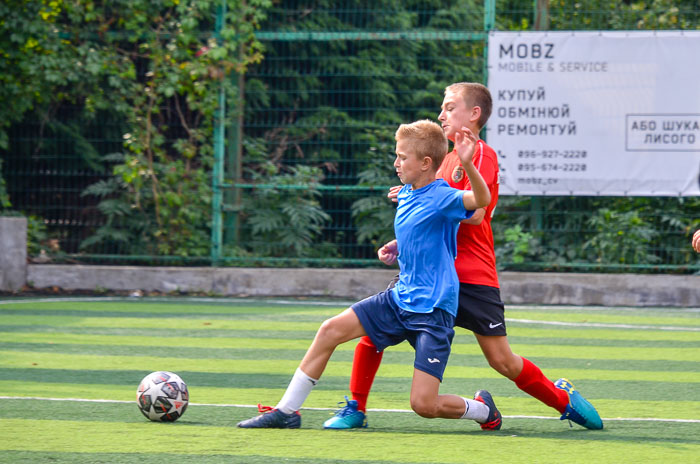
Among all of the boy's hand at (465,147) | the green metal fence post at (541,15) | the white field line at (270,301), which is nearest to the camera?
the boy's hand at (465,147)

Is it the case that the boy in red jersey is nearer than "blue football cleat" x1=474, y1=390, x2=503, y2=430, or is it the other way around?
the boy in red jersey

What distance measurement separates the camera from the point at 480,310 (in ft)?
15.8

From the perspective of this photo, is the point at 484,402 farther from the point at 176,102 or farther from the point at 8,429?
the point at 176,102

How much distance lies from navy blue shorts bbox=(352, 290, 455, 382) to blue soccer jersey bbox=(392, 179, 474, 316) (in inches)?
1.7

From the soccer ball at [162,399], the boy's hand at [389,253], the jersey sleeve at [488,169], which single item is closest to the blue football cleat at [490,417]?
the boy's hand at [389,253]

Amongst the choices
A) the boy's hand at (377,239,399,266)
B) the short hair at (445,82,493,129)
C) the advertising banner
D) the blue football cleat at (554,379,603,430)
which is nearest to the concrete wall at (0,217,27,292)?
the advertising banner

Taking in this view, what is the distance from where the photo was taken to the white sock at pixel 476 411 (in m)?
4.85

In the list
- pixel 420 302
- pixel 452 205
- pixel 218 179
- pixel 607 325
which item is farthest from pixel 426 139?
pixel 218 179

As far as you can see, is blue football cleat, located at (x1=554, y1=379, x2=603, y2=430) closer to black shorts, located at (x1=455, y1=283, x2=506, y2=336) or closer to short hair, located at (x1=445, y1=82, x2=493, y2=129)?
black shorts, located at (x1=455, y1=283, x2=506, y2=336)

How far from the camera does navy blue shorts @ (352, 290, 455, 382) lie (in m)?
4.68

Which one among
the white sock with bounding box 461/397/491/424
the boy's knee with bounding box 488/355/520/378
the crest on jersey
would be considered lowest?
the white sock with bounding box 461/397/491/424

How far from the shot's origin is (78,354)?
7.39 metres

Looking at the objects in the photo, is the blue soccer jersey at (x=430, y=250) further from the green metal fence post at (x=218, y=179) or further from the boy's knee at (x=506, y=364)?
the green metal fence post at (x=218, y=179)

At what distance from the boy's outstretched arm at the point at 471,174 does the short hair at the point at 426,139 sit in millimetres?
287
